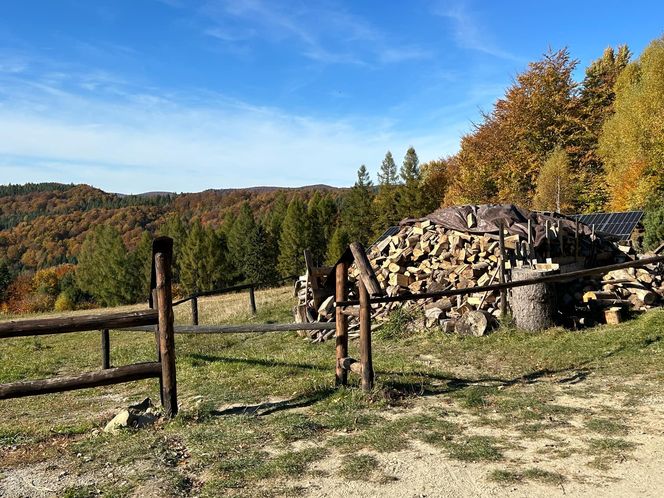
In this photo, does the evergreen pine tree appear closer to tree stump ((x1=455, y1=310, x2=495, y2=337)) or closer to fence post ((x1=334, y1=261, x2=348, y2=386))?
tree stump ((x1=455, y1=310, x2=495, y2=337))

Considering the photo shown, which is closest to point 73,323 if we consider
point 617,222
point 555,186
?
point 617,222

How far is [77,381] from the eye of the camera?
16.8ft

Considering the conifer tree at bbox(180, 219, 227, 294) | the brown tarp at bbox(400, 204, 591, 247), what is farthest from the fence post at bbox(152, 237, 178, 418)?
the conifer tree at bbox(180, 219, 227, 294)

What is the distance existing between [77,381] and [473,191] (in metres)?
36.0

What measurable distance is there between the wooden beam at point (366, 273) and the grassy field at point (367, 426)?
1.16 metres

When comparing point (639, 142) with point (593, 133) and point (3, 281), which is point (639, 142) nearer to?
point (593, 133)

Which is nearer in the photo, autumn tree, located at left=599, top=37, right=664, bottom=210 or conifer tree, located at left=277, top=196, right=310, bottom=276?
autumn tree, located at left=599, top=37, right=664, bottom=210

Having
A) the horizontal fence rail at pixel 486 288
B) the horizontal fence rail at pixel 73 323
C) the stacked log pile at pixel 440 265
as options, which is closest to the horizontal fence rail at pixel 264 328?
the horizontal fence rail at pixel 486 288

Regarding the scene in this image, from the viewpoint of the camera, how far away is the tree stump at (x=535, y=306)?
945 centimetres

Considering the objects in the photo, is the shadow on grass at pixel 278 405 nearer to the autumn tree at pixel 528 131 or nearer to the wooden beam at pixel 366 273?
the wooden beam at pixel 366 273

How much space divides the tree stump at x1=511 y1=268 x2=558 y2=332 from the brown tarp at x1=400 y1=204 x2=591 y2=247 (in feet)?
8.01

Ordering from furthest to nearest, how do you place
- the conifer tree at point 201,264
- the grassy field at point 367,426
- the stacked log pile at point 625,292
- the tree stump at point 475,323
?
the conifer tree at point 201,264
the stacked log pile at point 625,292
the tree stump at point 475,323
the grassy field at point 367,426

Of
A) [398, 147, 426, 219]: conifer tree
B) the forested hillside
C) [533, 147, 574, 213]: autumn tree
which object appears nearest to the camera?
the forested hillside

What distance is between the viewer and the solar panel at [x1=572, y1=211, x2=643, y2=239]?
17500 mm
